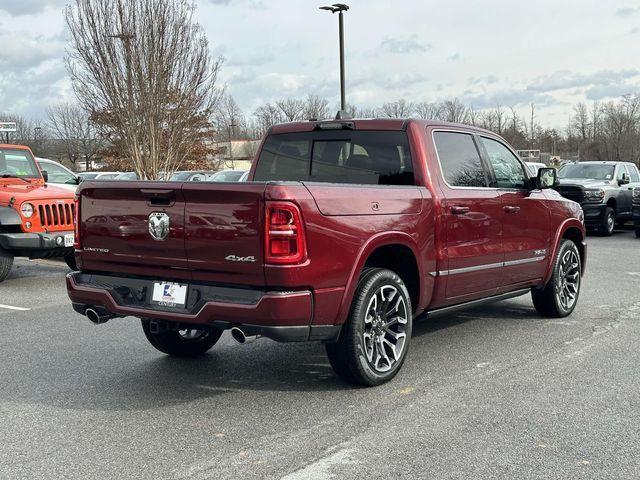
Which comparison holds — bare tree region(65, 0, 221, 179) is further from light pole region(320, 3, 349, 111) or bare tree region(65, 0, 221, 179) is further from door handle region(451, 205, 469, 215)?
door handle region(451, 205, 469, 215)

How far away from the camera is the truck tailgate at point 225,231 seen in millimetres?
4219

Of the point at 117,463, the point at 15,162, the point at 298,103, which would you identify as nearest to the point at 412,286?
the point at 117,463

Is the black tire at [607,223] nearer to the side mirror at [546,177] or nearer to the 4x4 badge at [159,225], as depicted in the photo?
the side mirror at [546,177]

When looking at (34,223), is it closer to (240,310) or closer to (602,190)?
(240,310)

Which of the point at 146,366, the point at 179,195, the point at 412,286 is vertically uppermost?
the point at 179,195

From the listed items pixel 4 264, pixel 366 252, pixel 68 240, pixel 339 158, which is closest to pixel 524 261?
pixel 339 158

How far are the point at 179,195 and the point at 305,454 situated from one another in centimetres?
177

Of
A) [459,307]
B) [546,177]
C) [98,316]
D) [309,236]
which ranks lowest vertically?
[459,307]

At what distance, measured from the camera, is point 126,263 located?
15.9ft

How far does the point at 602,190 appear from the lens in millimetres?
17422

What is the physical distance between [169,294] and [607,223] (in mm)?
15231

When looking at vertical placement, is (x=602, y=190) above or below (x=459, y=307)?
above

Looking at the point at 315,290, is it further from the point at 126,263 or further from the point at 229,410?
the point at 126,263

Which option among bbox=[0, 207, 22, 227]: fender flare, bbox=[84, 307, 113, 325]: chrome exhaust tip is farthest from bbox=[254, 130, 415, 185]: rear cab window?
bbox=[0, 207, 22, 227]: fender flare
